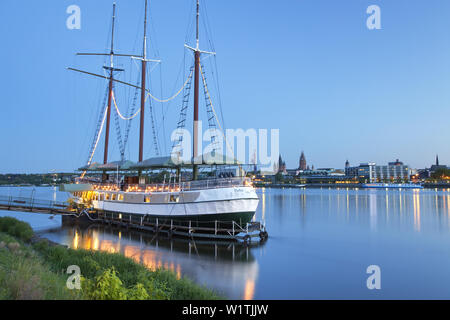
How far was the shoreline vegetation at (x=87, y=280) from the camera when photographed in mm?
8258

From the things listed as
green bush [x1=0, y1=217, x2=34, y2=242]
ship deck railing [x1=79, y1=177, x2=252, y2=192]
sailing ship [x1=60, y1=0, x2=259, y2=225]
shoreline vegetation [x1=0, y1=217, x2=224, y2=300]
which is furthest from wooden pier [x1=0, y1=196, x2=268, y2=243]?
shoreline vegetation [x1=0, y1=217, x2=224, y2=300]

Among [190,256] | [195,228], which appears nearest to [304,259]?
[190,256]

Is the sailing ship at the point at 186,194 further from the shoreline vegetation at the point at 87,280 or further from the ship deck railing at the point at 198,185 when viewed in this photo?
the shoreline vegetation at the point at 87,280

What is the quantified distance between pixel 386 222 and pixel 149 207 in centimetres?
3669

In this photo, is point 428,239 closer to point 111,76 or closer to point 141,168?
point 141,168

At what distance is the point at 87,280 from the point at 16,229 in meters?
Answer: 20.5

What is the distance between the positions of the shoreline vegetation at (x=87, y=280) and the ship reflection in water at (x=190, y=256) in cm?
246

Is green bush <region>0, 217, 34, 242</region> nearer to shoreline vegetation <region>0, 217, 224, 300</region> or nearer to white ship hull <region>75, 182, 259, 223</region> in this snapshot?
shoreline vegetation <region>0, 217, 224, 300</region>

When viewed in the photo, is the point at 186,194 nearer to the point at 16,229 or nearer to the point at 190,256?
the point at 190,256

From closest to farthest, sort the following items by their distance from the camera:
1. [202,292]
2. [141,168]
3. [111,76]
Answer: [202,292] < [141,168] < [111,76]

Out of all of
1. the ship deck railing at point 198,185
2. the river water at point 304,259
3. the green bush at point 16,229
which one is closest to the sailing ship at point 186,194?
the ship deck railing at point 198,185

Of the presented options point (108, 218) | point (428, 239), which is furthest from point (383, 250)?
point (108, 218)
